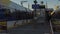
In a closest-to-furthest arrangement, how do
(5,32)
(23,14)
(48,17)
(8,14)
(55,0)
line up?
(5,32), (55,0), (8,14), (48,17), (23,14)

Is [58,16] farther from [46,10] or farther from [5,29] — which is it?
[5,29]

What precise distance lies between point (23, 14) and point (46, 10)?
3.12m

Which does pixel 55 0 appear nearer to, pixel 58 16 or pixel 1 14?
pixel 58 16

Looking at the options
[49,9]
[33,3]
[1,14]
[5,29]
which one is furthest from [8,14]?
[5,29]

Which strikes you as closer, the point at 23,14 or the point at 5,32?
the point at 5,32

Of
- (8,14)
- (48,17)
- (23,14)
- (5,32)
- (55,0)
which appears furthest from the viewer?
(23,14)

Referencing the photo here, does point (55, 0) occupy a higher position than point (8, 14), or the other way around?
point (55, 0)

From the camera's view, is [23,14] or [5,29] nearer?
[5,29]

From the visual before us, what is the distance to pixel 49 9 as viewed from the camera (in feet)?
52.3

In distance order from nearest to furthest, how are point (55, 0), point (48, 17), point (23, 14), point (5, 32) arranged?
point (5, 32) < point (55, 0) < point (48, 17) < point (23, 14)

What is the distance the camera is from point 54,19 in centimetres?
1609

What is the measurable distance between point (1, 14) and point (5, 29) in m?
4.36

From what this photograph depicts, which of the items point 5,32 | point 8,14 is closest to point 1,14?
point 8,14

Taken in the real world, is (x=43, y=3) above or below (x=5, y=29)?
above
